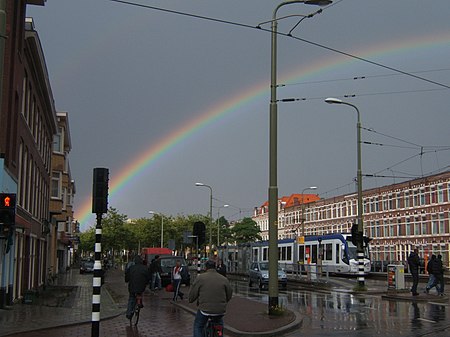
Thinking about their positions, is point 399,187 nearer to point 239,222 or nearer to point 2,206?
point 239,222

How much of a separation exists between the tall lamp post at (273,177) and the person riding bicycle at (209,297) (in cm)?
707

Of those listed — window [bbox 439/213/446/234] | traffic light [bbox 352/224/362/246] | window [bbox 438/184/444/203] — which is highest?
window [bbox 438/184/444/203]

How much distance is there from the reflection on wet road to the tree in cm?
9535

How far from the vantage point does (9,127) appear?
66.0 feet

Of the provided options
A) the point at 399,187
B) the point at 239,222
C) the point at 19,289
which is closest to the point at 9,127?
the point at 19,289

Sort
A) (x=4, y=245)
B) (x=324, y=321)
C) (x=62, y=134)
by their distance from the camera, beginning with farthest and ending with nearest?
(x=62, y=134) < (x=4, y=245) < (x=324, y=321)

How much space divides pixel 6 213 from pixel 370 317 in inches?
437

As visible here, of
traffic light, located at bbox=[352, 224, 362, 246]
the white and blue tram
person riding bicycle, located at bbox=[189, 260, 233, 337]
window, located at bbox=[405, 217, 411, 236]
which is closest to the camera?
person riding bicycle, located at bbox=[189, 260, 233, 337]

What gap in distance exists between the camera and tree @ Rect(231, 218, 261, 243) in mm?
120062

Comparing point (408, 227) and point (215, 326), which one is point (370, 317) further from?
point (408, 227)

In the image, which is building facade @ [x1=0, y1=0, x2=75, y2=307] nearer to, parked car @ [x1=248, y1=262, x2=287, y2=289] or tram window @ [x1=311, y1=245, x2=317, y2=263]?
parked car @ [x1=248, y1=262, x2=287, y2=289]

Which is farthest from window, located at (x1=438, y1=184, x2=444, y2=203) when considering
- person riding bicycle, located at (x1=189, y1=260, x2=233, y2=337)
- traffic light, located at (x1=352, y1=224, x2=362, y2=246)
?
person riding bicycle, located at (x1=189, y1=260, x2=233, y2=337)

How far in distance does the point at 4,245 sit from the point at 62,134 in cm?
2819

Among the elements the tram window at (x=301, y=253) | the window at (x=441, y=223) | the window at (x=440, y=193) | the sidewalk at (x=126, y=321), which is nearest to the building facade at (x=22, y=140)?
the sidewalk at (x=126, y=321)
